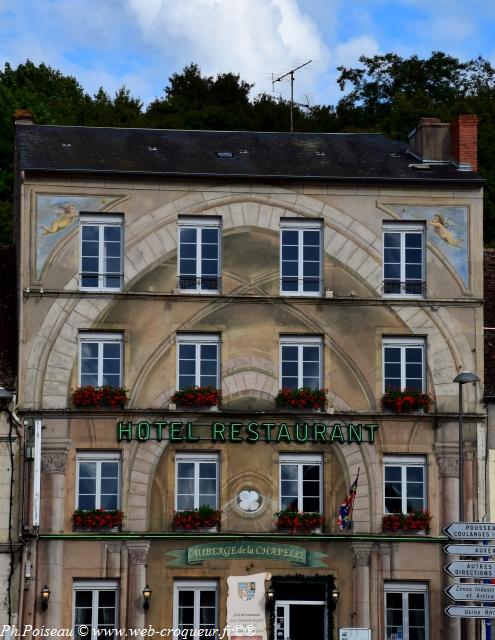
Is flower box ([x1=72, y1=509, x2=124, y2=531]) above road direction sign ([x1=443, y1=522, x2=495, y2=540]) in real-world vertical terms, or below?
above

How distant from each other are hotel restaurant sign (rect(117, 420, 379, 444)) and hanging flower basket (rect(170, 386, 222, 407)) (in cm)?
55

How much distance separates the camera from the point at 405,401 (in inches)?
1924

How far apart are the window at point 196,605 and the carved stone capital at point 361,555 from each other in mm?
3865

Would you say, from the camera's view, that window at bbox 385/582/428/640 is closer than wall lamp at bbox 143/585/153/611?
No

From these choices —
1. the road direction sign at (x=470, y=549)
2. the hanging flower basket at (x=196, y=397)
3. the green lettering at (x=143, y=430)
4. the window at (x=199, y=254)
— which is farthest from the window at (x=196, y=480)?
the road direction sign at (x=470, y=549)

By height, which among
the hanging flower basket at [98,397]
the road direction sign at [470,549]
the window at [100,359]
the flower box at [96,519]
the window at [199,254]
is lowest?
the road direction sign at [470,549]

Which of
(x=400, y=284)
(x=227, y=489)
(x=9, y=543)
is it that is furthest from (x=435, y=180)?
(x=9, y=543)

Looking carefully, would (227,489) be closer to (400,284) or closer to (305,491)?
(305,491)

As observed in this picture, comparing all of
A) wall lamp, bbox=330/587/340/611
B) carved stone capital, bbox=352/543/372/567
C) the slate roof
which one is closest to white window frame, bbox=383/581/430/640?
carved stone capital, bbox=352/543/372/567

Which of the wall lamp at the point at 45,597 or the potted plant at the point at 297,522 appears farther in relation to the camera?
the potted plant at the point at 297,522

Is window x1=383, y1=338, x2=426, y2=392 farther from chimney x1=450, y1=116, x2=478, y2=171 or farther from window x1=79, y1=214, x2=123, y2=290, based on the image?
window x1=79, y1=214, x2=123, y2=290

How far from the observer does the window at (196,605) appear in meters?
47.8

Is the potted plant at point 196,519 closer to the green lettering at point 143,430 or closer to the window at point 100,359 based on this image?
the green lettering at point 143,430

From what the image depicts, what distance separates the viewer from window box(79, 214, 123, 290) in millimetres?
49344
